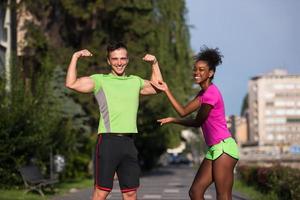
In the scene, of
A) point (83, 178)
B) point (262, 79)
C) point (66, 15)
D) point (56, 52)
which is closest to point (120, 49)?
point (83, 178)

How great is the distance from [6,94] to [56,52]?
14.0 meters

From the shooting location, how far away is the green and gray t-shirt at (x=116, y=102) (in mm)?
6711

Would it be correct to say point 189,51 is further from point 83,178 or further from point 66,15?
point 83,178

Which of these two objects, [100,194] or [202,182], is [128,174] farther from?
[202,182]

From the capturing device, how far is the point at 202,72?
758 cm

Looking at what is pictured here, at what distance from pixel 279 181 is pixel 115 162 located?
1019 cm

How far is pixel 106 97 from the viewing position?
677cm

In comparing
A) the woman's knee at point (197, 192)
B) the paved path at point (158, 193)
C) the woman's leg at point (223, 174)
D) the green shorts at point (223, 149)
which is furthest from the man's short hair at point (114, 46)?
the paved path at point (158, 193)

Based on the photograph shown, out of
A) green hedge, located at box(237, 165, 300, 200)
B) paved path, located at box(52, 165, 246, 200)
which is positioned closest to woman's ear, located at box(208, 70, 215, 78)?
green hedge, located at box(237, 165, 300, 200)

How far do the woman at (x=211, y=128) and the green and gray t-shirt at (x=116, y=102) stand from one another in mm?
617

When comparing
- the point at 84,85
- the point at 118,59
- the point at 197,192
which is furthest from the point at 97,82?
the point at 197,192

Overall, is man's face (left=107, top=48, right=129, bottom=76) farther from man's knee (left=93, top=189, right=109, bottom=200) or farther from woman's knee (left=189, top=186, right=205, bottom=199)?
woman's knee (left=189, top=186, right=205, bottom=199)

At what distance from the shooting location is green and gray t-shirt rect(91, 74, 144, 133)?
22.0ft

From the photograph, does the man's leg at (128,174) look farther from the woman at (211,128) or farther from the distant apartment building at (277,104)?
the distant apartment building at (277,104)
